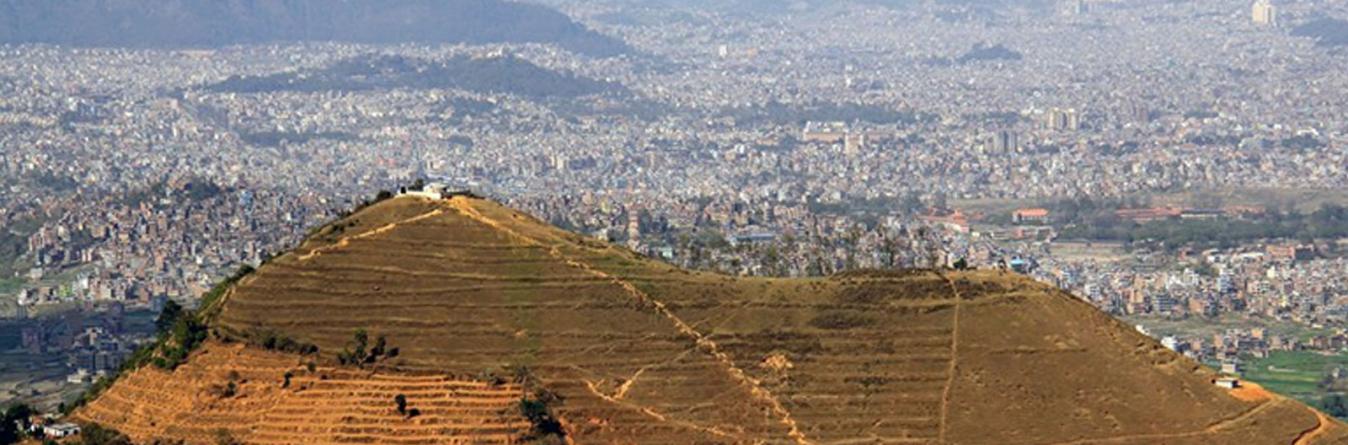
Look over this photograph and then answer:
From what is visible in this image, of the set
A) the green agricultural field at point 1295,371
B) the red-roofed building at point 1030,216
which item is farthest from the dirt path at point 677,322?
the red-roofed building at point 1030,216

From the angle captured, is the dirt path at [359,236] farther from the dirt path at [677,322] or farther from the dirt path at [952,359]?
the dirt path at [952,359]

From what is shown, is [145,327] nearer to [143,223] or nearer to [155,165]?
[143,223]

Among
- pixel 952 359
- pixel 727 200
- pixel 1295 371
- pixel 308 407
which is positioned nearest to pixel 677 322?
pixel 952 359

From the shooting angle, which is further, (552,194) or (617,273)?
(552,194)

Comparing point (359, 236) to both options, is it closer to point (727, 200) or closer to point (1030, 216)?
point (727, 200)

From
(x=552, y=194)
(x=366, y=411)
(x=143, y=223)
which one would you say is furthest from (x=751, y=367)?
(x=552, y=194)

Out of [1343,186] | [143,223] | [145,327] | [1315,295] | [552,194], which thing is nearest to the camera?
[145,327]
